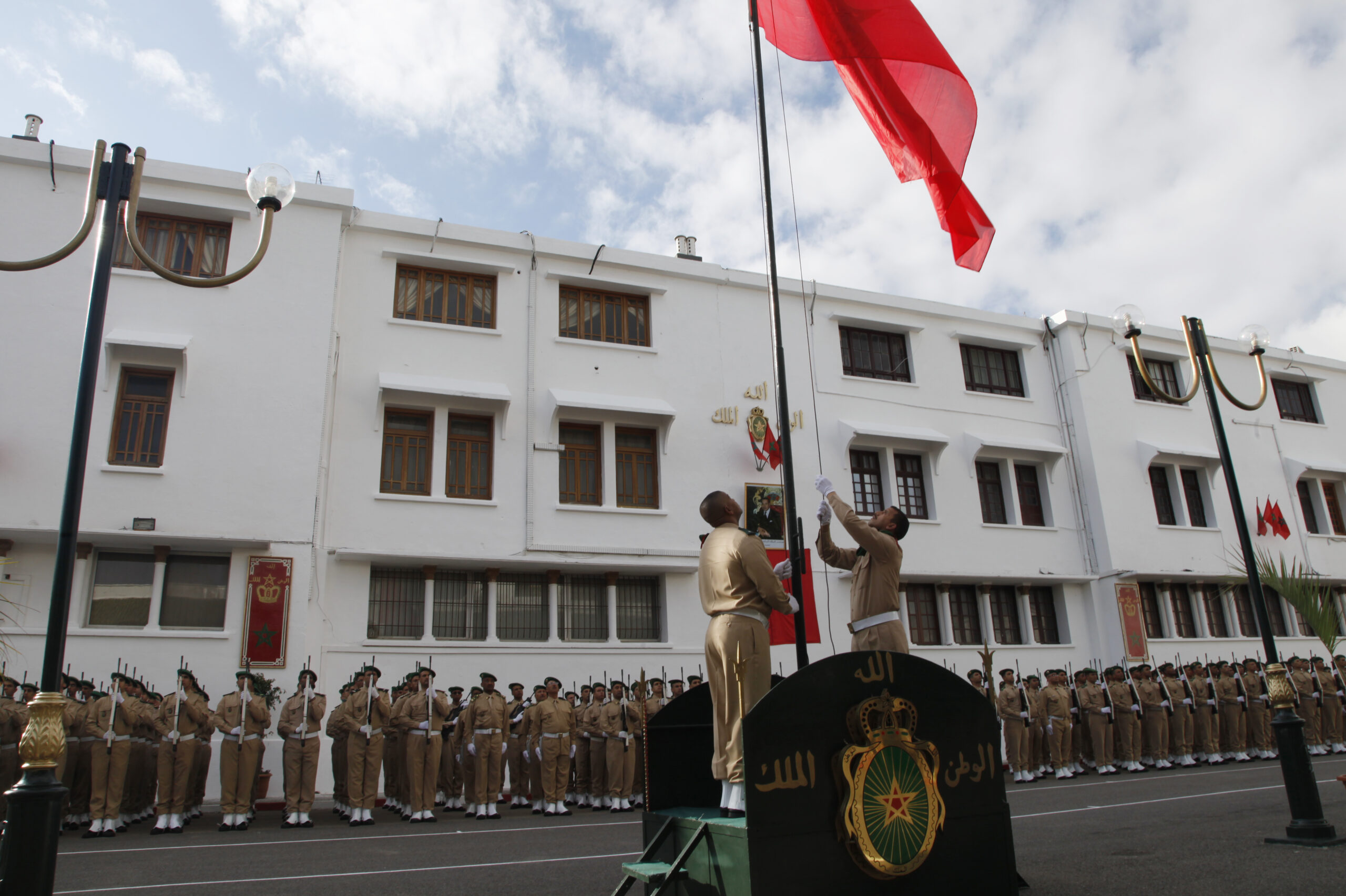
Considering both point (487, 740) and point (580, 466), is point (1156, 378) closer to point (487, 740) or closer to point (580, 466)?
point (580, 466)

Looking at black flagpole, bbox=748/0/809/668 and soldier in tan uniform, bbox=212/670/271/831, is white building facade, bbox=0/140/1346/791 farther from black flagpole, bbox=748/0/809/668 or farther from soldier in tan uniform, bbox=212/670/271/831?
black flagpole, bbox=748/0/809/668

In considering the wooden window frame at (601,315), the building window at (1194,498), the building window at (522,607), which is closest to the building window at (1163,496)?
the building window at (1194,498)

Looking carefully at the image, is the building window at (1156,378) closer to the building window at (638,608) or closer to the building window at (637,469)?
the building window at (637,469)

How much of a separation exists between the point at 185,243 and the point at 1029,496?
1776 centimetres

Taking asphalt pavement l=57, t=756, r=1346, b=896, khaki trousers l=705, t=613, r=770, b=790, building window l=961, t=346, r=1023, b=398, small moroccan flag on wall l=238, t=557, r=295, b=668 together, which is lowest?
asphalt pavement l=57, t=756, r=1346, b=896

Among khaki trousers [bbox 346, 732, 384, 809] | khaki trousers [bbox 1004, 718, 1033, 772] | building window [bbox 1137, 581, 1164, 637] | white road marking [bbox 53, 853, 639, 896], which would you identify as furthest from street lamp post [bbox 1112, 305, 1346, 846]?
building window [bbox 1137, 581, 1164, 637]

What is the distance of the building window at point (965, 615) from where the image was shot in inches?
734

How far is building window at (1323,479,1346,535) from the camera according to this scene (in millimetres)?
23391

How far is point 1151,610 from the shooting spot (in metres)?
20.1

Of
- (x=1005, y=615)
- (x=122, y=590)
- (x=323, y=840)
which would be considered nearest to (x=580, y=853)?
(x=323, y=840)

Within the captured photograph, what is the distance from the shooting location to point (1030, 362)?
21.4 m

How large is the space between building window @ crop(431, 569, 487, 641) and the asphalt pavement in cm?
383

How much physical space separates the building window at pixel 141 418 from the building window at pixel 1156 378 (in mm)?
20733

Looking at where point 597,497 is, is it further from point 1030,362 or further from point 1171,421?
point 1171,421
